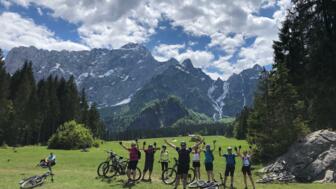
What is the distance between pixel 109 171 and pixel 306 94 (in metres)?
28.6

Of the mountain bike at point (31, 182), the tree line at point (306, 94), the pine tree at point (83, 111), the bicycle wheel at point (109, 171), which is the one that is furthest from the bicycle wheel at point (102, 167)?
the pine tree at point (83, 111)

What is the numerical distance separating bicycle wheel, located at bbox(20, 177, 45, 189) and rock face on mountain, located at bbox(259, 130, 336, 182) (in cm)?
1592

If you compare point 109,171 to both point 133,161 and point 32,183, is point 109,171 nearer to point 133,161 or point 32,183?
point 133,161

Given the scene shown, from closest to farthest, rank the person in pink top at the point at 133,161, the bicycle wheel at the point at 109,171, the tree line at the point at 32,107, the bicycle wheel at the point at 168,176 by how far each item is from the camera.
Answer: the person in pink top at the point at 133,161 < the bicycle wheel at the point at 168,176 < the bicycle wheel at the point at 109,171 < the tree line at the point at 32,107

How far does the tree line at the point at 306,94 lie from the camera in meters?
39.4

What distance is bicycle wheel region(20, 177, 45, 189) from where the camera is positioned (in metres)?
21.5

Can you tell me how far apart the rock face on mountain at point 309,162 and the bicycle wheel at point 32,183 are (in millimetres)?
15920

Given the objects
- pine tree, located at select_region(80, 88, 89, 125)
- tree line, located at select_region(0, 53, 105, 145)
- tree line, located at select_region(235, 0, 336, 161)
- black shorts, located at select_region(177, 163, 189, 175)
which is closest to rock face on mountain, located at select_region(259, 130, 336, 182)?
tree line, located at select_region(235, 0, 336, 161)

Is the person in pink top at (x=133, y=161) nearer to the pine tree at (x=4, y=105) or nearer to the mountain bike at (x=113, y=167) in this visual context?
the mountain bike at (x=113, y=167)

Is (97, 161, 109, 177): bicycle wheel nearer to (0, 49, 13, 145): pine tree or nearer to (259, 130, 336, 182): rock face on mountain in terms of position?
(259, 130, 336, 182): rock face on mountain

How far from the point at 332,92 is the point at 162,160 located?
79.6 ft

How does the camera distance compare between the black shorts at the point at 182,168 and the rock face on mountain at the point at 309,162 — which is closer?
the black shorts at the point at 182,168

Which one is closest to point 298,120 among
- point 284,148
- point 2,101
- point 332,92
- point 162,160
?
point 284,148

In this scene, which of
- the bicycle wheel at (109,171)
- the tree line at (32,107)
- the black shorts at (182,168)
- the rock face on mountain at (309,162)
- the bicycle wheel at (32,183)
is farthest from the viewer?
the tree line at (32,107)
